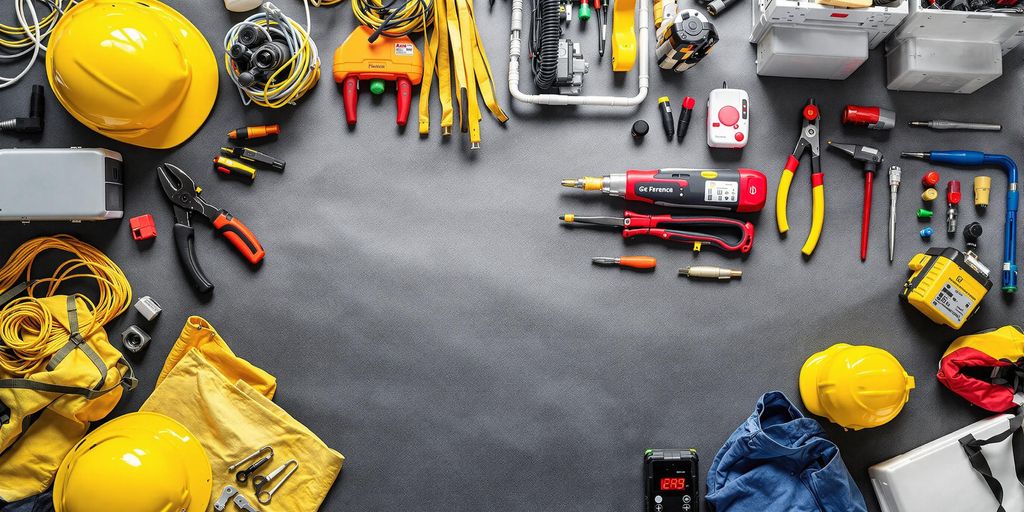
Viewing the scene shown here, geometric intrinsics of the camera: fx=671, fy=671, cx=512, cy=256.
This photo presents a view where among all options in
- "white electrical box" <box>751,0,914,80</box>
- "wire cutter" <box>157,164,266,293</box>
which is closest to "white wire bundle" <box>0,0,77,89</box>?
"wire cutter" <box>157,164,266,293</box>

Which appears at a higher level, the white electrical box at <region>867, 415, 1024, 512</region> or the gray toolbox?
the gray toolbox

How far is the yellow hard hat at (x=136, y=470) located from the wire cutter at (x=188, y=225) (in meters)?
0.40

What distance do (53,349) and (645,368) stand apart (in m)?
1.61

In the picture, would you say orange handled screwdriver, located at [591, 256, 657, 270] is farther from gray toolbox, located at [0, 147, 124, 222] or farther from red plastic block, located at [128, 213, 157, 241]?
gray toolbox, located at [0, 147, 124, 222]

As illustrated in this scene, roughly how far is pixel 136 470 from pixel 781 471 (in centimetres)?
165

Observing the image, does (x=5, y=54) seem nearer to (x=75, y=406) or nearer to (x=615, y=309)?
(x=75, y=406)

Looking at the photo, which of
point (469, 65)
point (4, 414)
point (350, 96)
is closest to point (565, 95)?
point (469, 65)

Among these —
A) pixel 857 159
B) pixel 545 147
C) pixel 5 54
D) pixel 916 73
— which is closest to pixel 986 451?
pixel 857 159

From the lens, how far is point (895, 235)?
1.98m

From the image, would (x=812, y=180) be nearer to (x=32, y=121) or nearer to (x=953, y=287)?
(x=953, y=287)

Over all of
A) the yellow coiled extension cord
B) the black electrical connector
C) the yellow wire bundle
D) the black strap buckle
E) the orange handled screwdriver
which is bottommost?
the black strap buckle

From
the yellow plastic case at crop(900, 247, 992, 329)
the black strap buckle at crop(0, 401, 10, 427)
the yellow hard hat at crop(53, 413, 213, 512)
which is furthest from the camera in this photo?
the yellow plastic case at crop(900, 247, 992, 329)

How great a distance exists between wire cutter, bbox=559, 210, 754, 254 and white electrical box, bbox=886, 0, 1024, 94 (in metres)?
0.66

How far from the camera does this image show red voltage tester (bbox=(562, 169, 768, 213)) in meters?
1.87
